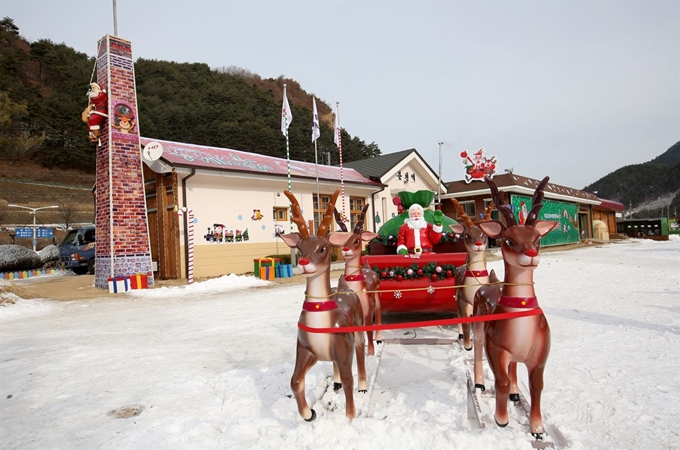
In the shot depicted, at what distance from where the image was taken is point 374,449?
2947 millimetres

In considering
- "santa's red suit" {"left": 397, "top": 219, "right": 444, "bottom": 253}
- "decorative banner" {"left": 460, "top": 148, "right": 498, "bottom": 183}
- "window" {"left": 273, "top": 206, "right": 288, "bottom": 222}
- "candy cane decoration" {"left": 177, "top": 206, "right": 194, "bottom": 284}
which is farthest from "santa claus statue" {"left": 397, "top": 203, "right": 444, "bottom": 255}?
"window" {"left": 273, "top": 206, "right": 288, "bottom": 222}

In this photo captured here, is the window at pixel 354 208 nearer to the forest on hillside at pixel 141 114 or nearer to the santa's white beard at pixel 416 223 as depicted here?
the santa's white beard at pixel 416 223

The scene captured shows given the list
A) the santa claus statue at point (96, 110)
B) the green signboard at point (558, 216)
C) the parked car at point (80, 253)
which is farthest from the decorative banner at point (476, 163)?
the green signboard at point (558, 216)

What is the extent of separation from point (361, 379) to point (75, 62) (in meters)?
75.7

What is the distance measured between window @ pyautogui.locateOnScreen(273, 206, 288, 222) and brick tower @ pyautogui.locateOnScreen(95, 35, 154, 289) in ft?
18.9

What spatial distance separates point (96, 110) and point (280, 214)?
791 centimetres

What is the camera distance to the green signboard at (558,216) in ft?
85.3

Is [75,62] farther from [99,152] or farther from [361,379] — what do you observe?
[361,379]

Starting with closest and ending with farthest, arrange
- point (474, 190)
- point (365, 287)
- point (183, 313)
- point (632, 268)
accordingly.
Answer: point (365, 287), point (183, 313), point (632, 268), point (474, 190)

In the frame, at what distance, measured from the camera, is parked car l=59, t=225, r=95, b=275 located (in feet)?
61.4

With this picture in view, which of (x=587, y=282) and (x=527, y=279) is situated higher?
(x=527, y=279)

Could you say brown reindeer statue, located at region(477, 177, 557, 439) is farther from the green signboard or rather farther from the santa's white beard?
the green signboard

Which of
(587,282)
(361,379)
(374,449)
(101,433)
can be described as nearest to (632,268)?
(587,282)

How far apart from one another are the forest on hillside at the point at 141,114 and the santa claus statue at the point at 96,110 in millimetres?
33474
